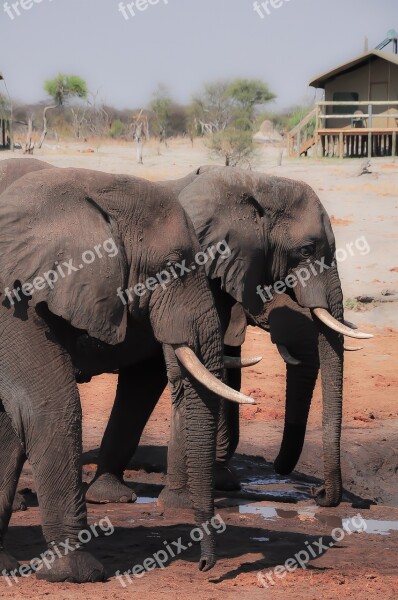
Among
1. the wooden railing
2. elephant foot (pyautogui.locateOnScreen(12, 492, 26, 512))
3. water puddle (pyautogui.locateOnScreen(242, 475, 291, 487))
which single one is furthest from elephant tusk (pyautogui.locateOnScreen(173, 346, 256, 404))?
the wooden railing

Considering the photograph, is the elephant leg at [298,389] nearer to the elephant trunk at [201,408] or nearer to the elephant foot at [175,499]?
the elephant foot at [175,499]

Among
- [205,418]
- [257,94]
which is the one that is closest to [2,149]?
[257,94]

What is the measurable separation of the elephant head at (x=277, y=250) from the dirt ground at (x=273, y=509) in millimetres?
476

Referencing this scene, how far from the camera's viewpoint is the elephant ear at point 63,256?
4934 millimetres

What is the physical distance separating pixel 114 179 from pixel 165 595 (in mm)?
1848

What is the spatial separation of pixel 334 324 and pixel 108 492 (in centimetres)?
178

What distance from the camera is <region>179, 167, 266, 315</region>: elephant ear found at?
7.32m

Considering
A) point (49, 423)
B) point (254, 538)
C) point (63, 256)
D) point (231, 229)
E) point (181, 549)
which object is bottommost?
point (254, 538)

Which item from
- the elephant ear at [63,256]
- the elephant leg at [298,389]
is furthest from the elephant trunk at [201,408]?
the elephant leg at [298,389]

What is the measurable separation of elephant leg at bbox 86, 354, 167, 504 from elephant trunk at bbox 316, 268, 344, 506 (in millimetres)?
1038

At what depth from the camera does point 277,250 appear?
7648 millimetres

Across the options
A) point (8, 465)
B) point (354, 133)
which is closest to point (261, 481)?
point (8, 465)

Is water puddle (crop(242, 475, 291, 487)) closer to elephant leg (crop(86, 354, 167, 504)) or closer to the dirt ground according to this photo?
the dirt ground

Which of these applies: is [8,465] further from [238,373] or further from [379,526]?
[238,373]
